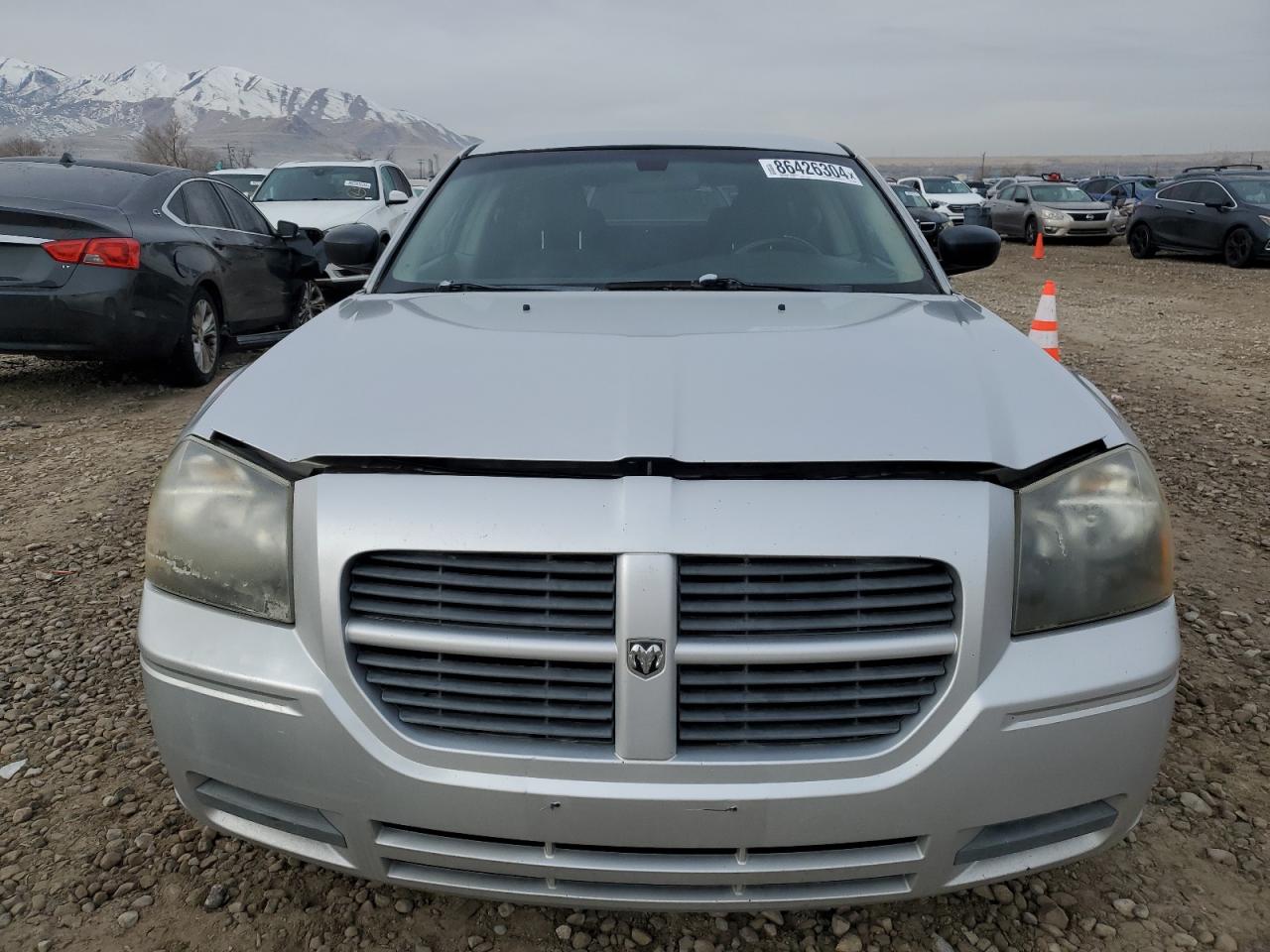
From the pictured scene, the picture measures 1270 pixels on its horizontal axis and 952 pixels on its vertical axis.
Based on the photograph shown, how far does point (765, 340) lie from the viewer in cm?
210

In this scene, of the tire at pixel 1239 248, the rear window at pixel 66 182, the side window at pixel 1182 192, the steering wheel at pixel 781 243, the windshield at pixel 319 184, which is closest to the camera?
the steering wheel at pixel 781 243

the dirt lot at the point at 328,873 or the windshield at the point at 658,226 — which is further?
the windshield at the point at 658,226

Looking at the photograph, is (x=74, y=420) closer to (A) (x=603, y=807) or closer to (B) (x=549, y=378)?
(B) (x=549, y=378)

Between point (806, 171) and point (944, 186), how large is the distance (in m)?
25.5

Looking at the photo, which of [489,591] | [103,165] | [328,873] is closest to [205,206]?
[103,165]

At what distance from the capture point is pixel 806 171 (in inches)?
122

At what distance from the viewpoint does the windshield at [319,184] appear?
11430 mm

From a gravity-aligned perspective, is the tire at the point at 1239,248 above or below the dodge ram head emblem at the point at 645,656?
above

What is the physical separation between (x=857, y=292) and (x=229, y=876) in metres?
2.02

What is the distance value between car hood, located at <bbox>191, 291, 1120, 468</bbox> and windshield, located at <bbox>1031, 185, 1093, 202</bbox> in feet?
72.7

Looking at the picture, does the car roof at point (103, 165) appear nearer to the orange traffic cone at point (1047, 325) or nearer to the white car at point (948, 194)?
the orange traffic cone at point (1047, 325)

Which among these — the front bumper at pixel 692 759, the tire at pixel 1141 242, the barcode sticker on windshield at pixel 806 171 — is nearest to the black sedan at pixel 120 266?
the barcode sticker on windshield at pixel 806 171

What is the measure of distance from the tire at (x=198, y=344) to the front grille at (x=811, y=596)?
5.88 metres

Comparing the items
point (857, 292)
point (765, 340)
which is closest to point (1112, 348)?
point (857, 292)
